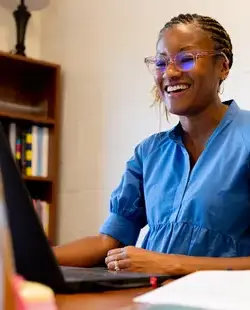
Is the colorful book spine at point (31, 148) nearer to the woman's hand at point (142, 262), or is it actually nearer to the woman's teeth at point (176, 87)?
the woman's teeth at point (176, 87)

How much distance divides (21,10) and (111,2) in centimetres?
43

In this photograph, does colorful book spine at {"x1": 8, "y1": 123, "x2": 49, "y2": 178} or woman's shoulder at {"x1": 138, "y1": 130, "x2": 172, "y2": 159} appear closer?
woman's shoulder at {"x1": 138, "y1": 130, "x2": 172, "y2": 159}

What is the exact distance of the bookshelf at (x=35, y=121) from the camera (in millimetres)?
2547

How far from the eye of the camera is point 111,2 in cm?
260

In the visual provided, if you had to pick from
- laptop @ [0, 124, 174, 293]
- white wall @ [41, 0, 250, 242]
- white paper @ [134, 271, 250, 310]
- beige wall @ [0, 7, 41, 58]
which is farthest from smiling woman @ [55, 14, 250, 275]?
beige wall @ [0, 7, 41, 58]

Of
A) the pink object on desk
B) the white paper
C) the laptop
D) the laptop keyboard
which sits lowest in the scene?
the laptop keyboard

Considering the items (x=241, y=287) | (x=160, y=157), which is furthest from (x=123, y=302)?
(x=160, y=157)

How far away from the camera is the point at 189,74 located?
1.40m

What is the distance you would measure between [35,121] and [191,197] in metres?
1.46

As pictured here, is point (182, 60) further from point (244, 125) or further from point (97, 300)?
point (97, 300)

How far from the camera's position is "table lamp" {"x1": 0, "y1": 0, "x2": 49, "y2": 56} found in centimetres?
268

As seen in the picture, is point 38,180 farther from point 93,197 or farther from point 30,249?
point 30,249

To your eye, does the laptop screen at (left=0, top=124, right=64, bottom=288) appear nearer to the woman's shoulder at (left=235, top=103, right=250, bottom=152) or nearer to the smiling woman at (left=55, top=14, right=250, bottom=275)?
the smiling woman at (left=55, top=14, right=250, bottom=275)

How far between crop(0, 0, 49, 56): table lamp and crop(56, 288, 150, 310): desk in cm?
214
